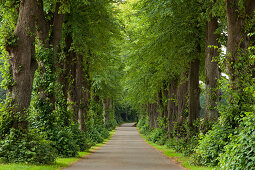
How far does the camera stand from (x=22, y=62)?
12.7 m

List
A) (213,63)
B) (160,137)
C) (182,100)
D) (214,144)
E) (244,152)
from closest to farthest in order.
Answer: (244,152)
(214,144)
(213,63)
(182,100)
(160,137)

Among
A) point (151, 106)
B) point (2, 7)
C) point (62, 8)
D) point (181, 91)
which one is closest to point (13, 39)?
point (2, 7)

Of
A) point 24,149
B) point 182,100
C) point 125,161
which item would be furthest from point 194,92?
point 24,149

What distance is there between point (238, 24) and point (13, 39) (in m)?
7.95

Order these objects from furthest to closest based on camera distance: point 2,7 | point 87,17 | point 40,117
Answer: point 87,17 < point 40,117 < point 2,7

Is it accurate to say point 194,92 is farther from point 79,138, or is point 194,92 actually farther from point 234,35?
point 234,35

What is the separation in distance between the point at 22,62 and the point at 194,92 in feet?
33.2

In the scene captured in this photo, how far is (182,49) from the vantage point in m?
17.4

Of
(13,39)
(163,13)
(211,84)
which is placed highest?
(163,13)

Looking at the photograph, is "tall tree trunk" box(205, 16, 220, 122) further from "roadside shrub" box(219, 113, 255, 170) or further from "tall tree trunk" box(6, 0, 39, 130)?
"tall tree trunk" box(6, 0, 39, 130)

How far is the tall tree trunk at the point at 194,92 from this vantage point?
63.3ft

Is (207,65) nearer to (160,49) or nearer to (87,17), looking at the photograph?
(160,49)

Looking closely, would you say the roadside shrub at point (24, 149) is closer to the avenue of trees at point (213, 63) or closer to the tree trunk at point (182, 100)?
the avenue of trees at point (213, 63)

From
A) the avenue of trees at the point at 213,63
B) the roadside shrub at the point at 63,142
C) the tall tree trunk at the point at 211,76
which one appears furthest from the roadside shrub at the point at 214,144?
the roadside shrub at the point at 63,142
